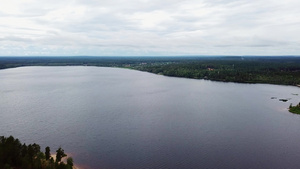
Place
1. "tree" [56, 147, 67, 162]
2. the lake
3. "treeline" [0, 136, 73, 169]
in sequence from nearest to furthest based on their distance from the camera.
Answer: "treeline" [0, 136, 73, 169], "tree" [56, 147, 67, 162], the lake

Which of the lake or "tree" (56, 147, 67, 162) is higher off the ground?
"tree" (56, 147, 67, 162)

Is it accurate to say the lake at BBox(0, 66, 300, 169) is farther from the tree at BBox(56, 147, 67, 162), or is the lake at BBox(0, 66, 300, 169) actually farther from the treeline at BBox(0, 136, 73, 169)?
the treeline at BBox(0, 136, 73, 169)

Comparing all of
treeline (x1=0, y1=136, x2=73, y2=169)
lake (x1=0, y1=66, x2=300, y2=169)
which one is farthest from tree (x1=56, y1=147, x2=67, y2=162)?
lake (x1=0, y1=66, x2=300, y2=169)

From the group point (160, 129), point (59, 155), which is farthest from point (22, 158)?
point (160, 129)

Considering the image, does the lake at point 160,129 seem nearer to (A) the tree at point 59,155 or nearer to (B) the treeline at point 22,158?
(A) the tree at point 59,155

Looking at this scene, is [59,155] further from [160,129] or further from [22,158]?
[160,129]

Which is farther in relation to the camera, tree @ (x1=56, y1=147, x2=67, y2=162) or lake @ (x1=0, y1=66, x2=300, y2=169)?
lake @ (x1=0, y1=66, x2=300, y2=169)

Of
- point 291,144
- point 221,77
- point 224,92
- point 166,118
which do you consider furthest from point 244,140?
point 221,77

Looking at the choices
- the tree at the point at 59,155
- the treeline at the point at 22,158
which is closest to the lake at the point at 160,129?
the tree at the point at 59,155

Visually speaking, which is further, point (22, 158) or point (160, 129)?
point (160, 129)

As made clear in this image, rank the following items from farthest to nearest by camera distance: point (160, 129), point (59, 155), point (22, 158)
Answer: point (160, 129) → point (59, 155) → point (22, 158)
